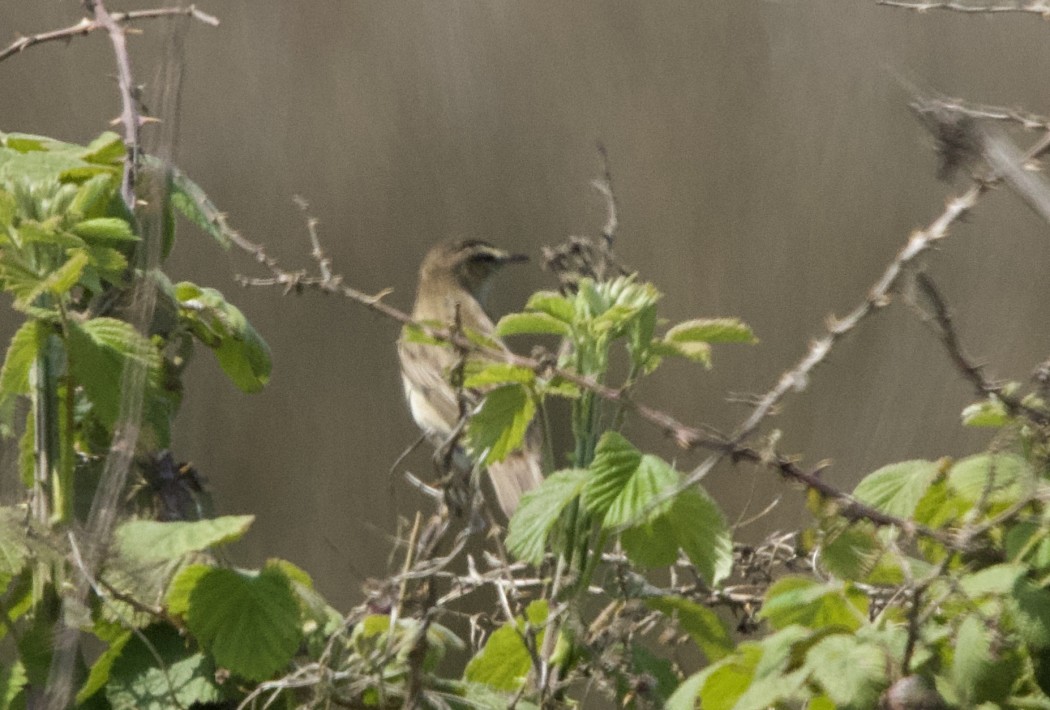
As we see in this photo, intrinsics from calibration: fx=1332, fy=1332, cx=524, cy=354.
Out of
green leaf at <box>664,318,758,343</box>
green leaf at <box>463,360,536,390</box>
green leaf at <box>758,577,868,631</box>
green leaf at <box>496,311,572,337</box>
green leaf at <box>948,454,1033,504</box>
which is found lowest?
green leaf at <box>758,577,868,631</box>

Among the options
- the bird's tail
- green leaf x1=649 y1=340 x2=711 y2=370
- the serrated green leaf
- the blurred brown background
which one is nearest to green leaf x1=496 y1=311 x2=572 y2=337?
green leaf x1=649 y1=340 x2=711 y2=370

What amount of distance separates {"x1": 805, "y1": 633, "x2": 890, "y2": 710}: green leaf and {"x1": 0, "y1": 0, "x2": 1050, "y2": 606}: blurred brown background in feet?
4.19

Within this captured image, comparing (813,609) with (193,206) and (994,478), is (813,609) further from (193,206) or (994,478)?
(193,206)

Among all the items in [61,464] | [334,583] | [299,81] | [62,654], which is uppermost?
[299,81]

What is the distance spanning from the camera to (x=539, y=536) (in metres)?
1.79

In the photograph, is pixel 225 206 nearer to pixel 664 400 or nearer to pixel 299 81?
pixel 299 81

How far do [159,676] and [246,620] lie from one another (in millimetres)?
174

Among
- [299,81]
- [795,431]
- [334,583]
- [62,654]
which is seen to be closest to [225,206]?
[299,81]

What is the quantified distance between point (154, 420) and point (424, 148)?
130 cm

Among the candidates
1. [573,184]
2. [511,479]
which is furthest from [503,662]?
[511,479]

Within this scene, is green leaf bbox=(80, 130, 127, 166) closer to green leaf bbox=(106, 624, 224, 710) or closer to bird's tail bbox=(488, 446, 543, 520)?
green leaf bbox=(106, 624, 224, 710)

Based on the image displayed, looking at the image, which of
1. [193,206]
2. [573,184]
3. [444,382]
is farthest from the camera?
[444,382]

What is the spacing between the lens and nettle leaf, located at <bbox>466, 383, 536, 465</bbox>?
1903 millimetres

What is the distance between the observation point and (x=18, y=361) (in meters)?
1.87
